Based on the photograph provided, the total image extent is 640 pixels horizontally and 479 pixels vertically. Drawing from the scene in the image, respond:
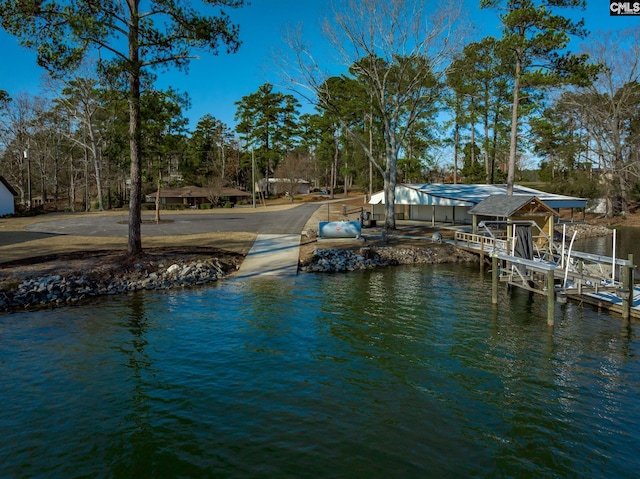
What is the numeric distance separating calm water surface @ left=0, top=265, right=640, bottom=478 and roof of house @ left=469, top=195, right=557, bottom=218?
676cm

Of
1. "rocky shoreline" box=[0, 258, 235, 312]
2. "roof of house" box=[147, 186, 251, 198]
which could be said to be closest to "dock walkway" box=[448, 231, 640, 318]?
"rocky shoreline" box=[0, 258, 235, 312]

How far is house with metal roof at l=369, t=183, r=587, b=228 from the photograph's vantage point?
116ft

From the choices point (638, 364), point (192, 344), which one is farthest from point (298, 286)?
point (638, 364)

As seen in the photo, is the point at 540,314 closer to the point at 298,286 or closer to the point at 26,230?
the point at 298,286

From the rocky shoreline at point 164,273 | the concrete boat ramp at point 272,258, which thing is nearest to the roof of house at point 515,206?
the rocky shoreline at point 164,273

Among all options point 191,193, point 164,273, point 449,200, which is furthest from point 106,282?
point 191,193

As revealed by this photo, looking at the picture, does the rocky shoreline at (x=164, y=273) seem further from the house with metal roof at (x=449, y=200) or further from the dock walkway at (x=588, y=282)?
the house with metal roof at (x=449, y=200)

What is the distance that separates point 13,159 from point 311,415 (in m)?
75.6

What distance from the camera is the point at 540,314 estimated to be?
15.5m

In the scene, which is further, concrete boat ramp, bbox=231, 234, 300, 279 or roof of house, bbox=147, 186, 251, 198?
roof of house, bbox=147, 186, 251, 198

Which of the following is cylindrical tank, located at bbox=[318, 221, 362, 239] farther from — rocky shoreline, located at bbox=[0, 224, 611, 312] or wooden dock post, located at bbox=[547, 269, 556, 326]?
wooden dock post, located at bbox=[547, 269, 556, 326]

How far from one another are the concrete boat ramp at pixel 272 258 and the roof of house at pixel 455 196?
12788mm

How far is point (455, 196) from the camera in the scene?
118 ft

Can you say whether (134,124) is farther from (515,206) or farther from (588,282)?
(588,282)
